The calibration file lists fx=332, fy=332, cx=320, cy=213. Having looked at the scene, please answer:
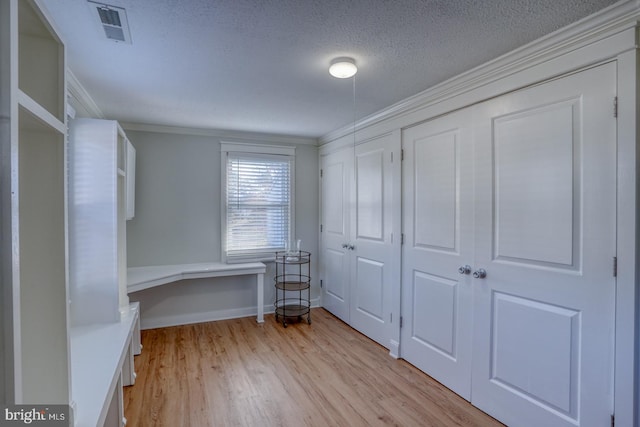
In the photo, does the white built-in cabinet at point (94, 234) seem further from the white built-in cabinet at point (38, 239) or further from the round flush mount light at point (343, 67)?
the round flush mount light at point (343, 67)

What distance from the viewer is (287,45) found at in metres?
1.86

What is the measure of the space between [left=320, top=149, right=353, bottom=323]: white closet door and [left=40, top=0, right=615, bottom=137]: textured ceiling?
118 cm

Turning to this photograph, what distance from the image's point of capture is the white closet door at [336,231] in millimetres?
3900

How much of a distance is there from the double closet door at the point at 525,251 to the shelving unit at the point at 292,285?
5.75ft

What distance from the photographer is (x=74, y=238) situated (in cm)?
212

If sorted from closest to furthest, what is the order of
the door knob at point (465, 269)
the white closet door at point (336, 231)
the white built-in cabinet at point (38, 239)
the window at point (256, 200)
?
the white built-in cabinet at point (38, 239), the door knob at point (465, 269), the white closet door at point (336, 231), the window at point (256, 200)

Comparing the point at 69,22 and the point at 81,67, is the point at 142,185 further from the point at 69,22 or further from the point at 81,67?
the point at 69,22

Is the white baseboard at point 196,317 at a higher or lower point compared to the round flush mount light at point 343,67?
lower

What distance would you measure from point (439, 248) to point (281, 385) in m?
1.62

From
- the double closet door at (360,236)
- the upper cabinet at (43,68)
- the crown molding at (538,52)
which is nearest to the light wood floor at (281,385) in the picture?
the double closet door at (360,236)

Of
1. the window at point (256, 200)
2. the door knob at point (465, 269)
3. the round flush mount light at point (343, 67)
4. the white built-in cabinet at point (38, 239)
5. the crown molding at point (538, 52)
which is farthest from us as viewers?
the window at point (256, 200)

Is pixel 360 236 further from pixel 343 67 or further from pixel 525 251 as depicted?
pixel 343 67

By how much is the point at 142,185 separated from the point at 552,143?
3.79 meters

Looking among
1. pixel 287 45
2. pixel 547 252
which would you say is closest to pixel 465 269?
pixel 547 252
